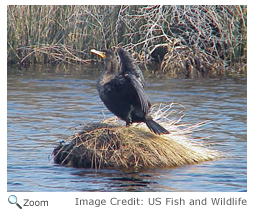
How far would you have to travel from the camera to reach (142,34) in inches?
553

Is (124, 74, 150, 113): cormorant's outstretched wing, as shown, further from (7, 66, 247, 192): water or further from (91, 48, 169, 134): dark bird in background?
(7, 66, 247, 192): water

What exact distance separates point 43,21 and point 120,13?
1.96 metres

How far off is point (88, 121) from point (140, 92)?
9.15 feet

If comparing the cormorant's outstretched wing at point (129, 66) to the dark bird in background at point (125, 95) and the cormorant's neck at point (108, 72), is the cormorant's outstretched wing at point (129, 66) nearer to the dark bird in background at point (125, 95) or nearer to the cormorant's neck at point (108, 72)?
the dark bird in background at point (125, 95)

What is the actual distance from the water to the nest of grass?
122 mm

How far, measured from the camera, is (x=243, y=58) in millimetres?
13867

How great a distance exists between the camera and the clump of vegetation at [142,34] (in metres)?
13.2

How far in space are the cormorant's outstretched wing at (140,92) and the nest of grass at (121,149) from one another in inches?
13.5

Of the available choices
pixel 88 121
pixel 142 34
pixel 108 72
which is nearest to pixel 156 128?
pixel 108 72

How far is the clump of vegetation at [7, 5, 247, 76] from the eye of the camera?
1316cm

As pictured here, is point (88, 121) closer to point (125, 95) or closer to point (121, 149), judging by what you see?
point (125, 95)
